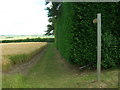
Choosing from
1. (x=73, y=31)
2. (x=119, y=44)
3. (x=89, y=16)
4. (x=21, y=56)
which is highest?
(x=89, y=16)

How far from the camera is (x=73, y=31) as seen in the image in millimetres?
9336

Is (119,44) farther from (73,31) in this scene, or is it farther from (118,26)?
(73,31)

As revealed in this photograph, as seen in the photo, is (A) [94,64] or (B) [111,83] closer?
(B) [111,83]

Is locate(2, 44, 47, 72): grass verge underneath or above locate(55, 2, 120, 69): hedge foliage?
underneath

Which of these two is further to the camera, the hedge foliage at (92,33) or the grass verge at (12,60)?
the grass verge at (12,60)

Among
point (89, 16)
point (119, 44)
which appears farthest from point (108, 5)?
point (119, 44)

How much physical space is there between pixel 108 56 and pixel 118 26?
1.36 m

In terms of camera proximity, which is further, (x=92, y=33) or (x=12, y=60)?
(x=12, y=60)

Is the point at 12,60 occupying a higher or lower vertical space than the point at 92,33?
lower

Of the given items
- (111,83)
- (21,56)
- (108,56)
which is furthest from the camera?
A: (21,56)

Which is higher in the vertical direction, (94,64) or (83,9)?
(83,9)

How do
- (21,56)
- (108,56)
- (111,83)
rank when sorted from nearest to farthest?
(111,83), (108,56), (21,56)

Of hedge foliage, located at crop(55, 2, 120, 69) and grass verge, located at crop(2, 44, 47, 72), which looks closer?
hedge foliage, located at crop(55, 2, 120, 69)

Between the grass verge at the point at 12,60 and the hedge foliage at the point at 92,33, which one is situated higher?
the hedge foliage at the point at 92,33
